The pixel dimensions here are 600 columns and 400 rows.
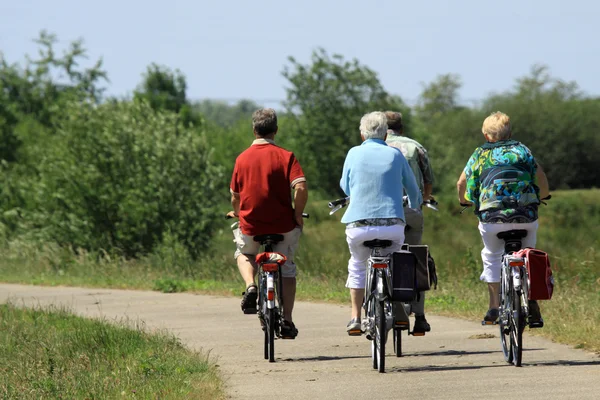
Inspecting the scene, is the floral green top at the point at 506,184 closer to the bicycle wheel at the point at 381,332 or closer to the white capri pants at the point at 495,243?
the white capri pants at the point at 495,243

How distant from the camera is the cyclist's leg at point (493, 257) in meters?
9.27

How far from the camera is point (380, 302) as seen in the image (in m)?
8.62

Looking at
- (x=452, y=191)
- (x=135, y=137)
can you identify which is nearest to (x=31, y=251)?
(x=135, y=137)

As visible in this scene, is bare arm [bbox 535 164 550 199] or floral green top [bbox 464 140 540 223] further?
bare arm [bbox 535 164 550 199]

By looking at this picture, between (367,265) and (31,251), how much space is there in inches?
840

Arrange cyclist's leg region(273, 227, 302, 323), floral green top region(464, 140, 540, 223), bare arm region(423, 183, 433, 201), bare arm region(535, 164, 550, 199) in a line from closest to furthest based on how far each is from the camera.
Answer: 1. floral green top region(464, 140, 540, 223)
2. bare arm region(535, 164, 550, 199)
3. cyclist's leg region(273, 227, 302, 323)
4. bare arm region(423, 183, 433, 201)

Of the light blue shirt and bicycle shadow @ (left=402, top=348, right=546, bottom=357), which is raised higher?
the light blue shirt

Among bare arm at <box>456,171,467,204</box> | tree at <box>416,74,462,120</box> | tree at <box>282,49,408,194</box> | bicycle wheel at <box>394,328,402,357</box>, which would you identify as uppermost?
tree at <box>416,74,462,120</box>

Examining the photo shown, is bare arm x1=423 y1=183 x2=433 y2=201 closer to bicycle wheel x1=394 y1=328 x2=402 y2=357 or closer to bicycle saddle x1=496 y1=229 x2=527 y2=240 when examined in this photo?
bicycle saddle x1=496 y1=229 x2=527 y2=240

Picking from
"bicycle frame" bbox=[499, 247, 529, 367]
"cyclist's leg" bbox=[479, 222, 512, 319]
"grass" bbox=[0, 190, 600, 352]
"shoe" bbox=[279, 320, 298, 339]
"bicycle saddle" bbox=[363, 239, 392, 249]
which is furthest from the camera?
"grass" bbox=[0, 190, 600, 352]

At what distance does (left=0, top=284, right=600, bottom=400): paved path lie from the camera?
7652mm

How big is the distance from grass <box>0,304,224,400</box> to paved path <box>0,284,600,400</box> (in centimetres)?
32

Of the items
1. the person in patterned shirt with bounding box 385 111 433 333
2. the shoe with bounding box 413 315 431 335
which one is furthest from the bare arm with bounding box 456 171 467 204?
the shoe with bounding box 413 315 431 335

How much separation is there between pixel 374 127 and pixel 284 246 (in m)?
1.33
